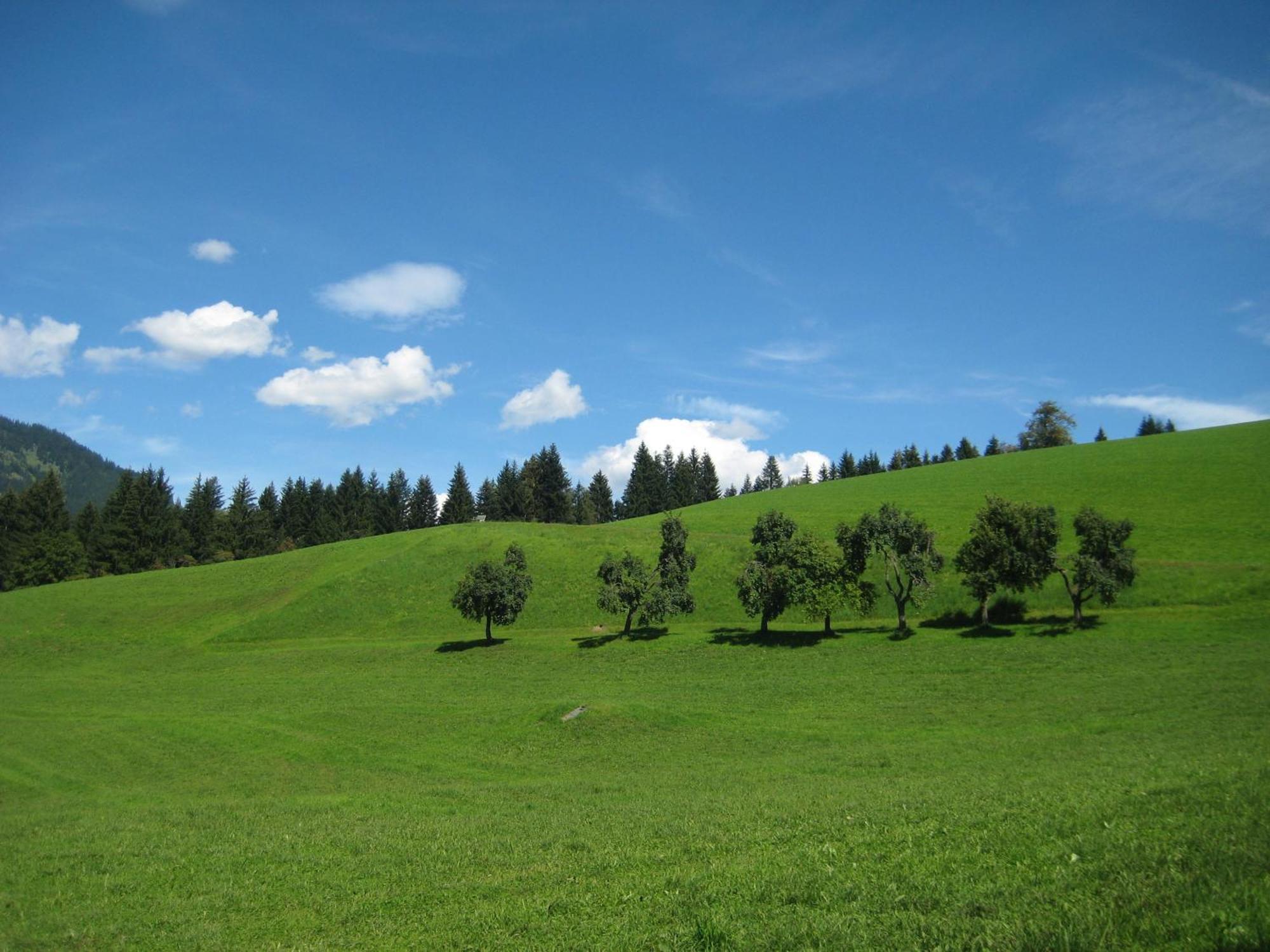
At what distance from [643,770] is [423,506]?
152 metres

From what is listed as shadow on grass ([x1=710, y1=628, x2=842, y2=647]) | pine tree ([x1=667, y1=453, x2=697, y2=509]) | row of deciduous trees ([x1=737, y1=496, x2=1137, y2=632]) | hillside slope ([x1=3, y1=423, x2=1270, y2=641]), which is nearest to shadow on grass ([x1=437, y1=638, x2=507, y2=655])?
hillside slope ([x1=3, y1=423, x2=1270, y2=641])

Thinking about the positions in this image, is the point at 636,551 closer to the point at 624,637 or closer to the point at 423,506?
the point at 624,637

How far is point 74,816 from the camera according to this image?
80.5ft

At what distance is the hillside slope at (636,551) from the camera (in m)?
70.9

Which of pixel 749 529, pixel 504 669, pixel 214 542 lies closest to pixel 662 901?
pixel 504 669

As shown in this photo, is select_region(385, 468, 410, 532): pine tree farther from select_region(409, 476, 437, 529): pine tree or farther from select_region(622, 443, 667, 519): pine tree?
select_region(622, 443, 667, 519): pine tree

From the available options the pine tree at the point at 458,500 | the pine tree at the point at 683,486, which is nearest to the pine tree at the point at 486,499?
the pine tree at the point at 458,500

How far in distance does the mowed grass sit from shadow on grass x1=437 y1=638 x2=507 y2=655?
102 cm

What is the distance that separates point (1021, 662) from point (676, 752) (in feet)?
89.0

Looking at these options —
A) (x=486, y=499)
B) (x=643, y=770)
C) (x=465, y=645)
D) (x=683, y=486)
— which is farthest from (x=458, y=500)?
(x=643, y=770)

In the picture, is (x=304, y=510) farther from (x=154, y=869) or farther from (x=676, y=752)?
(x=154, y=869)

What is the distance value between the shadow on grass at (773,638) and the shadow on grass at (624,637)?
5592mm

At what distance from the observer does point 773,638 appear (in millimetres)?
64500

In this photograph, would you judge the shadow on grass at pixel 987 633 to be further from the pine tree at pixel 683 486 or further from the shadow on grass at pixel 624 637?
the pine tree at pixel 683 486
